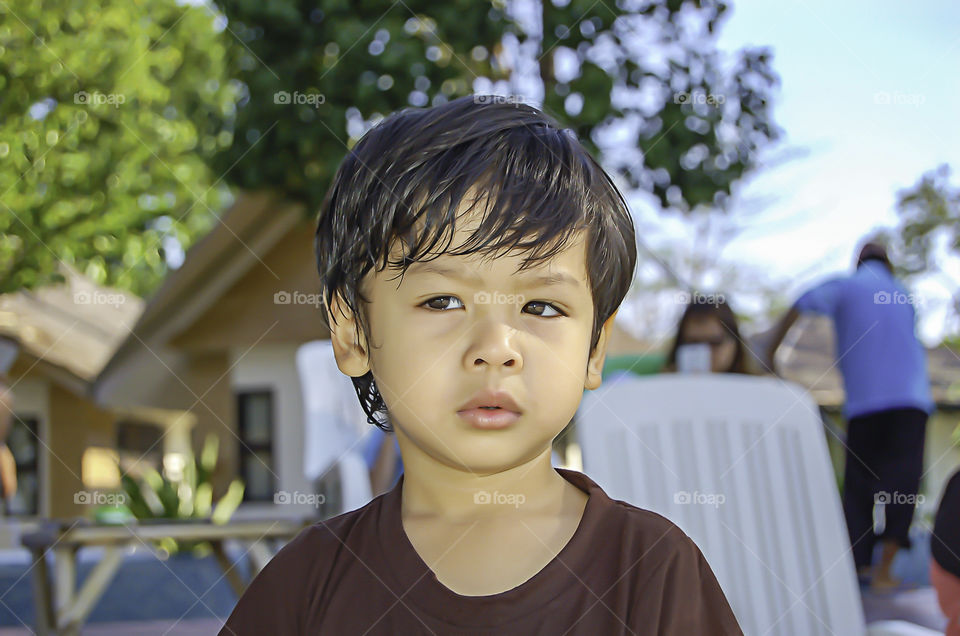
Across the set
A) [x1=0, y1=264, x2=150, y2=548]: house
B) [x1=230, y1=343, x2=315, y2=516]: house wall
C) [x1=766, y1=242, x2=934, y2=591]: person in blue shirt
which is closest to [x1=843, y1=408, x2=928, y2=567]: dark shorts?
[x1=766, y1=242, x2=934, y2=591]: person in blue shirt

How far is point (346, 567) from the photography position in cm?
109

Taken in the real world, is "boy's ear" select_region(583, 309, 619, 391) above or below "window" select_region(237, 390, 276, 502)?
above

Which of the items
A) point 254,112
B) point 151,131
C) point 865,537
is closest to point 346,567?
point 254,112

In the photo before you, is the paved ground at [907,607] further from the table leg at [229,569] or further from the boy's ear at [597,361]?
the table leg at [229,569]

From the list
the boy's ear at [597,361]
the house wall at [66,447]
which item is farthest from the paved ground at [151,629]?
the house wall at [66,447]

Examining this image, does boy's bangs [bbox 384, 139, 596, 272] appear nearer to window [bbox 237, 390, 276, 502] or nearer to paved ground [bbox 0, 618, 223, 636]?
paved ground [bbox 0, 618, 223, 636]

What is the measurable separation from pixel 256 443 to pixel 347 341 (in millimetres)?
9746

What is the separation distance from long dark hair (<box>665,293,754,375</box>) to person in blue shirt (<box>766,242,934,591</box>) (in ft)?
1.31

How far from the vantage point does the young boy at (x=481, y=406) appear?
39.4 inches

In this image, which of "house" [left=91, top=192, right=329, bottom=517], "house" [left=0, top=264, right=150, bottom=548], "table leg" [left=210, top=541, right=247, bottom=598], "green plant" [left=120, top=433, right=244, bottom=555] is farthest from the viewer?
"house" [left=0, top=264, right=150, bottom=548]

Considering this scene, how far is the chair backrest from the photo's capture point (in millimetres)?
1793

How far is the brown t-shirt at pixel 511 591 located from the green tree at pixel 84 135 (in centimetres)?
377

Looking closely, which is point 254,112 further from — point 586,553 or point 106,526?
A: point 586,553

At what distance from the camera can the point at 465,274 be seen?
1.04 m
